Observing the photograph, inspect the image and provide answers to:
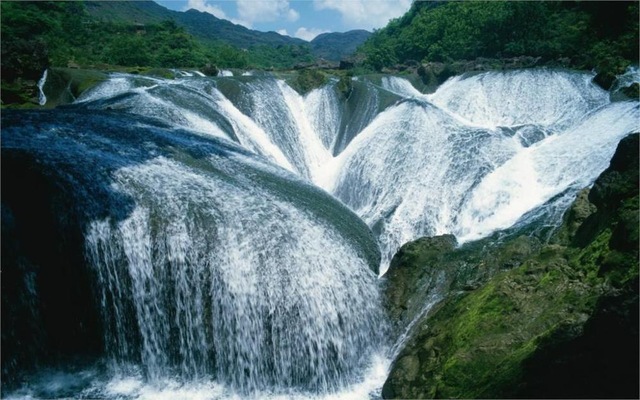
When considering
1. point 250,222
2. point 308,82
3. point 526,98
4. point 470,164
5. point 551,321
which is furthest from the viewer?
point 308,82

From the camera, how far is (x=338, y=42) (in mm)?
151375

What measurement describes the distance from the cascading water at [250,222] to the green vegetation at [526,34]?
10249mm

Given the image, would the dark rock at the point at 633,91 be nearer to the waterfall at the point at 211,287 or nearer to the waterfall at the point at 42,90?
the waterfall at the point at 211,287

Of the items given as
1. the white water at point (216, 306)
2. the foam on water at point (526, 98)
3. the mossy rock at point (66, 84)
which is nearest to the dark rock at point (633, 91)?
the foam on water at point (526, 98)

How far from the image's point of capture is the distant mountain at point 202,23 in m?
101

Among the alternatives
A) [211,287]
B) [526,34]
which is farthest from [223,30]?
[211,287]

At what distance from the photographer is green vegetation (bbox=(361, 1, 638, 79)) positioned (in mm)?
20797

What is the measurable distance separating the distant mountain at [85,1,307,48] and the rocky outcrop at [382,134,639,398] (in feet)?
361

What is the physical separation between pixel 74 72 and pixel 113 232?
41.0 feet

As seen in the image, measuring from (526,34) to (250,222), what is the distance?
29.0 meters

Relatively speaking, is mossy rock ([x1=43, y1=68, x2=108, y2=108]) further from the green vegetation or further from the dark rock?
the green vegetation

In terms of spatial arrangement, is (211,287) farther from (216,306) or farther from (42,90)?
(42,90)

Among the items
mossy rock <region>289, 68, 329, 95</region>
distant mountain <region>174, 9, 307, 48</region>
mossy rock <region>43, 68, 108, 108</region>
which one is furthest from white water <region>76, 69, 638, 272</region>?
distant mountain <region>174, 9, 307, 48</region>

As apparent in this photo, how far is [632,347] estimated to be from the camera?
2.83 m
